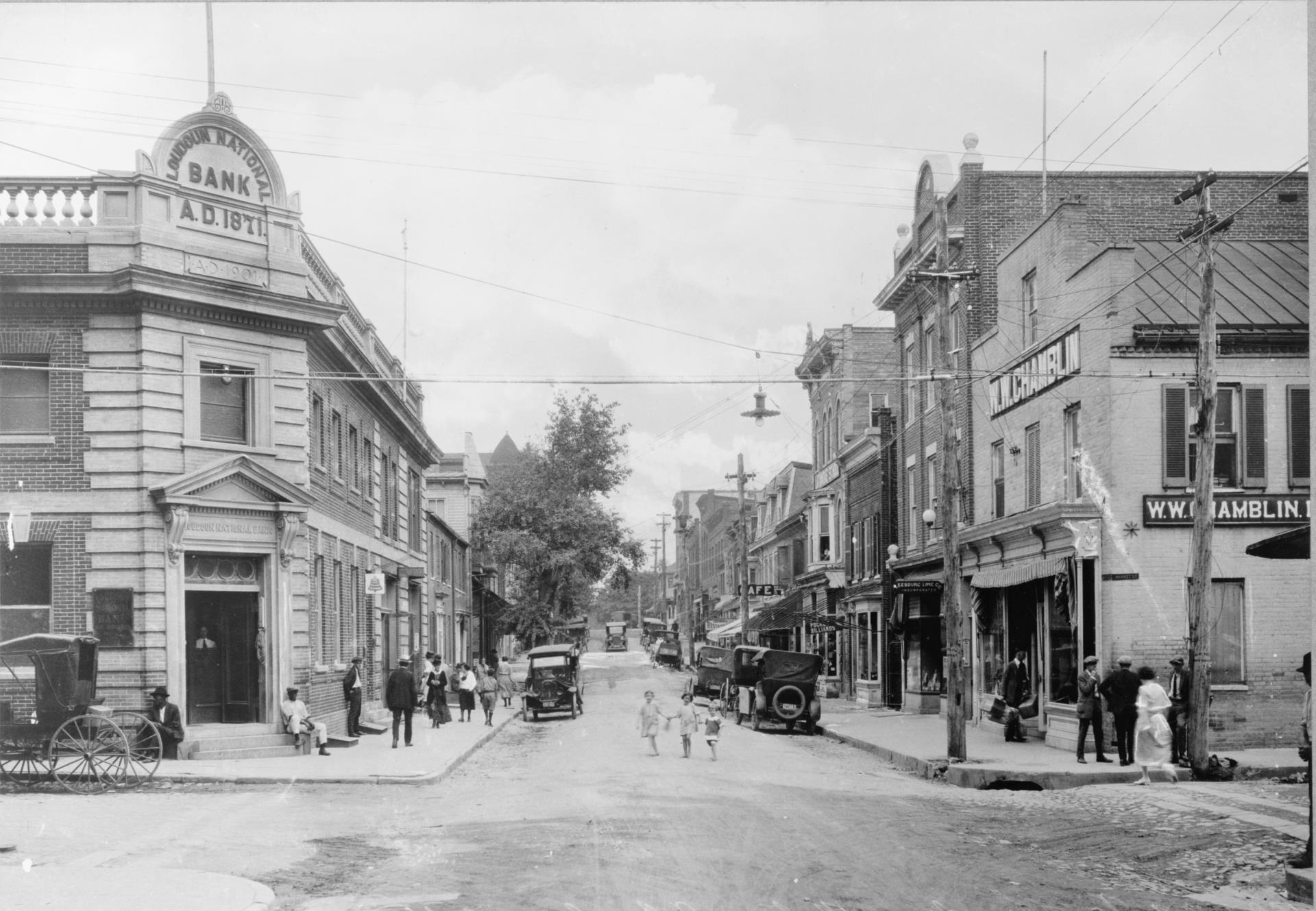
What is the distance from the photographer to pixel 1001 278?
95.3 feet

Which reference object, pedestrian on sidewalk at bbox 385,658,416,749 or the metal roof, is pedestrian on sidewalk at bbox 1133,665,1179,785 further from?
pedestrian on sidewalk at bbox 385,658,416,749

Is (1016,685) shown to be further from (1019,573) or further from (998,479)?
(998,479)

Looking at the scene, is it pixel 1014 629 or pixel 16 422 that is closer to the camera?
pixel 16 422

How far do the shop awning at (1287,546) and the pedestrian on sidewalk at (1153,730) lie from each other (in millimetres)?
5992

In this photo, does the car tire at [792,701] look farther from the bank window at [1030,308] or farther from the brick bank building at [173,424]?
the brick bank building at [173,424]

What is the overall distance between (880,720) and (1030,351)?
11539mm

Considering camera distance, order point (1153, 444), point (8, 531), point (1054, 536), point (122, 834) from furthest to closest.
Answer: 1. point (1054, 536)
2. point (1153, 444)
3. point (8, 531)
4. point (122, 834)

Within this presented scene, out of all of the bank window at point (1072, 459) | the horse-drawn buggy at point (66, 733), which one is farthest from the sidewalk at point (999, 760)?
the horse-drawn buggy at point (66, 733)

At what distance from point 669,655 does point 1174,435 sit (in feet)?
204

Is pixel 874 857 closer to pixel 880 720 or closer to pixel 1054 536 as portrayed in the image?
pixel 1054 536

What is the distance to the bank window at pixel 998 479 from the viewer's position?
96.9 ft

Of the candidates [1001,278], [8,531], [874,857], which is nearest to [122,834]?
[874,857]

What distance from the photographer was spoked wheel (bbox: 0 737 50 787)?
17578 mm

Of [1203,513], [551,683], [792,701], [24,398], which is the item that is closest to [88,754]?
[24,398]
